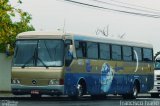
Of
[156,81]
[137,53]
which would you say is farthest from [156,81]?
[137,53]

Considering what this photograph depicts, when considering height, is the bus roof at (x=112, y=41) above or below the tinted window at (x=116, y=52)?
above

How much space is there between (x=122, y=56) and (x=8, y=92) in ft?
27.4

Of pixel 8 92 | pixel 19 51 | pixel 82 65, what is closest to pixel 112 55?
pixel 82 65

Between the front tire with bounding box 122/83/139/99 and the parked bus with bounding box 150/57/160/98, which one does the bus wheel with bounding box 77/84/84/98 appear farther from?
the parked bus with bounding box 150/57/160/98

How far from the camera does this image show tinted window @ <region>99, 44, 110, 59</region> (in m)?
31.7

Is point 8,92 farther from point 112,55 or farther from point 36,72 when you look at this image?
point 36,72

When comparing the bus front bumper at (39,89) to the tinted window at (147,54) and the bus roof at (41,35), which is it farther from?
the tinted window at (147,54)

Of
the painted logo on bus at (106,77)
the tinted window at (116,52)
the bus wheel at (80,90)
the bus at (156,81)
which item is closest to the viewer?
the bus wheel at (80,90)

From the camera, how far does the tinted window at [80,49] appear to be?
29309 millimetres

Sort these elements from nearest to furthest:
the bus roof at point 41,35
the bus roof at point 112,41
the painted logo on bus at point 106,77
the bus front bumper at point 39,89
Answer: the bus front bumper at point 39,89 < the bus roof at point 41,35 < the bus roof at point 112,41 < the painted logo on bus at point 106,77

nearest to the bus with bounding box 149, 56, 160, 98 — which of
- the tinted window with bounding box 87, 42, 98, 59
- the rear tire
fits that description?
the tinted window with bounding box 87, 42, 98, 59

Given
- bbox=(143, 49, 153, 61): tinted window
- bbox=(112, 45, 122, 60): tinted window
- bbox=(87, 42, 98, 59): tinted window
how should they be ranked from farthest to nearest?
bbox=(143, 49, 153, 61): tinted window < bbox=(112, 45, 122, 60): tinted window < bbox=(87, 42, 98, 59): tinted window

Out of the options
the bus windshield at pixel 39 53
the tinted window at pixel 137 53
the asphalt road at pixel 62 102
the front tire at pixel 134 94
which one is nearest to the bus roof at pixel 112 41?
the tinted window at pixel 137 53

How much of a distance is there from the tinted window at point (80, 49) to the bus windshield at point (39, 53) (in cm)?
126
